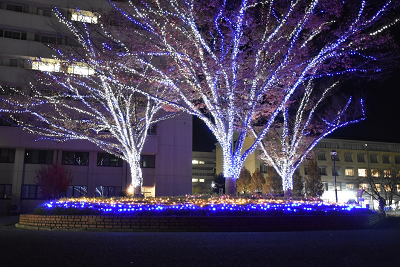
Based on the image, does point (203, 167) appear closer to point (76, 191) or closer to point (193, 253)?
point (76, 191)

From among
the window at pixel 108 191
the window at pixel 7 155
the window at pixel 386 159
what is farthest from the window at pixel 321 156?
the window at pixel 7 155

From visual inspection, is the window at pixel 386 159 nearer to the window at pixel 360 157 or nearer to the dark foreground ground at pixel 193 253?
the window at pixel 360 157

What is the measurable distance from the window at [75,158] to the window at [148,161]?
5.13m

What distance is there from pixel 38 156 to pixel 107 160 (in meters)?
6.15

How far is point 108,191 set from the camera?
115ft

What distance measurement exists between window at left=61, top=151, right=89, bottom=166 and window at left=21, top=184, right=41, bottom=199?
10.5 feet

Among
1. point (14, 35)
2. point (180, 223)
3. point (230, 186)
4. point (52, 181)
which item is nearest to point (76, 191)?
point (52, 181)

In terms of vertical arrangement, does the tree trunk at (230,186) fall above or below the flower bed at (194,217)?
above

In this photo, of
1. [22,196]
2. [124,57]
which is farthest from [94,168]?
[124,57]

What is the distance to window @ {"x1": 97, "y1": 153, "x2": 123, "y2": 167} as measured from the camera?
35156 millimetres

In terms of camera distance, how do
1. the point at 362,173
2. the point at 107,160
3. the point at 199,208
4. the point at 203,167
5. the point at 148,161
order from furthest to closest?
1. the point at 203,167
2. the point at 362,173
3. the point at 148,161
4. the point at 107,160
5. the point at 199,208

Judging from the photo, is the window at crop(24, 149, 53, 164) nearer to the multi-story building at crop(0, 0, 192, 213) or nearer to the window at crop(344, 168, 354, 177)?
the multi-story building at crop(0, 0, 192, 213)

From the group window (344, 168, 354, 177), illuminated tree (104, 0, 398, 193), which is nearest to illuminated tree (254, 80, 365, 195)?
illuminated tree (104, 0, 398, 193)

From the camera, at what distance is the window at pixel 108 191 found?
34.7 m
